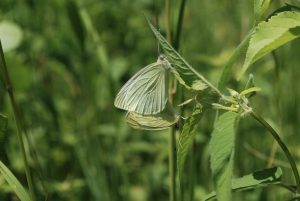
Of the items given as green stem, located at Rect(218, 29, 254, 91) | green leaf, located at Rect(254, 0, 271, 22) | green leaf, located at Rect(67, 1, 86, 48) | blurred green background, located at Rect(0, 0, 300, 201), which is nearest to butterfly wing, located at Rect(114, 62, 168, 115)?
green stem, located at Rect(218, 29, 254, 91)

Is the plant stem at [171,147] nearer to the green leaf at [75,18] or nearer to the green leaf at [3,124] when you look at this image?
the green leaf at [3,124]

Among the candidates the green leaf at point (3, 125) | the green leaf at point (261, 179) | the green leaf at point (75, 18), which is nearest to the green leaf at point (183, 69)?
the green leaf at point (261, 179)

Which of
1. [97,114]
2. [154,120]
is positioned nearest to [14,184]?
[154,120]

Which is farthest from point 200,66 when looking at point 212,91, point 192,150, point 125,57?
point 212,91

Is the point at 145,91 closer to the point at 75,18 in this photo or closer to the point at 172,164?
the point at 172,164

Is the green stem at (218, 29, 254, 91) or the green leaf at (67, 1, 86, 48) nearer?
the green stem at (218, 29, 254, 91)

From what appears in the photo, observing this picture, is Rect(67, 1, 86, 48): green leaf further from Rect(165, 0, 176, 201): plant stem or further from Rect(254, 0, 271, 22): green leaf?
Rect(254, 0, 271, 22): green leaf

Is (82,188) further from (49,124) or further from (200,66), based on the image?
(200,66)
